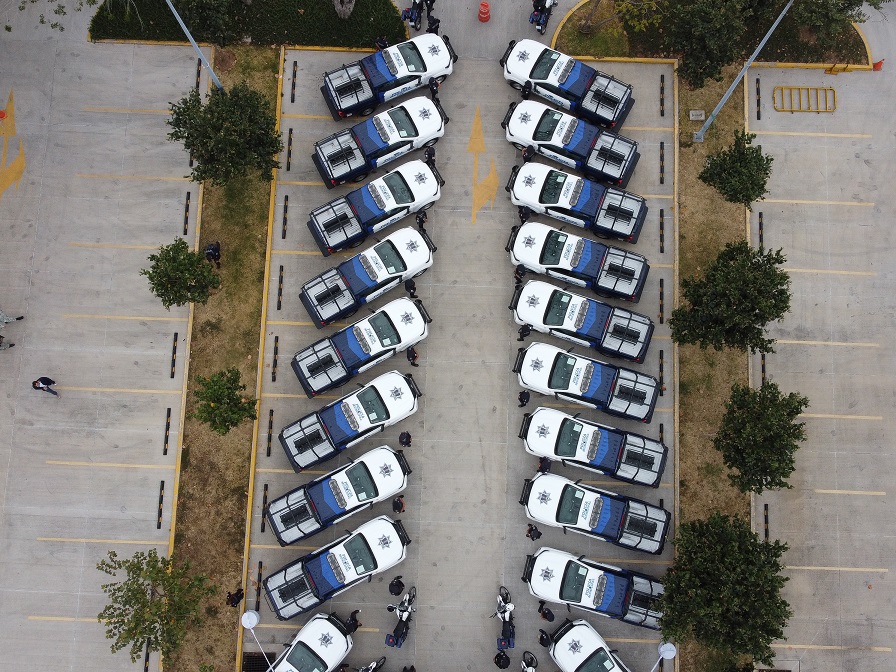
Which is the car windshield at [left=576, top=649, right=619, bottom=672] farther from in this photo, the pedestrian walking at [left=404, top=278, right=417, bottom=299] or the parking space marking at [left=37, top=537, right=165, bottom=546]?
the parking space marking at [left=37, top=537, right=165, bottom=546]

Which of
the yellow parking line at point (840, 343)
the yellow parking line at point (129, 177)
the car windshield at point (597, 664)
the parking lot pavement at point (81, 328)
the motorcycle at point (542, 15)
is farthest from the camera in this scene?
the yellow parking line at point (129, 177)

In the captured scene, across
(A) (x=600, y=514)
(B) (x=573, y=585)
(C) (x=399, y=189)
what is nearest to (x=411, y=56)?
(C) (x=399, y=189)

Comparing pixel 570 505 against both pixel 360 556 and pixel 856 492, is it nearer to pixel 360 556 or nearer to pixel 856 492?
pixel 360 556

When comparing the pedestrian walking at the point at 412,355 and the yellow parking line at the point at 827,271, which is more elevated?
the yellow parking line at the point at 827,271

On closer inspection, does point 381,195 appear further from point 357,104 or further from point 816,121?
point 816,121

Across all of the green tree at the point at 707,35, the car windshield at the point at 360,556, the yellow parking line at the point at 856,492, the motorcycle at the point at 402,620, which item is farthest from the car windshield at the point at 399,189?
the yellow parking line at the point at 856,492

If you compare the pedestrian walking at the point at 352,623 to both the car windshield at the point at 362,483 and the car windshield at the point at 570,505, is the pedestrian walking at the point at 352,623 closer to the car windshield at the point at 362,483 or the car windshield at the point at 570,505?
the car windshield at the point at 362,483

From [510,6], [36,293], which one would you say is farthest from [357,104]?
[36,293]
